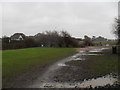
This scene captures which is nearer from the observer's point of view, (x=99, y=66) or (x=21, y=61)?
(x=99, y=66)

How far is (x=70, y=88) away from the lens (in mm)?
7012

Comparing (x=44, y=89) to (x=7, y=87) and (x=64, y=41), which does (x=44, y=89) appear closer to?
(x=7, y=87)

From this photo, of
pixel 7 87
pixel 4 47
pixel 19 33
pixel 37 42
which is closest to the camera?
pixel 7 87

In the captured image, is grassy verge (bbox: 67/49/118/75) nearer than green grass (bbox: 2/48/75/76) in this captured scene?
Yes

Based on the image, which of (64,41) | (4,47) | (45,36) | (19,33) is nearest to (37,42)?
(45,36)

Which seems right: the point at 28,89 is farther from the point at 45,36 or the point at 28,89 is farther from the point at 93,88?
the point at 45,36

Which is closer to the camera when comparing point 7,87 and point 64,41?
point 7,87

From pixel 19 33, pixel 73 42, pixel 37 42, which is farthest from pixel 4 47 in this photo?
pixel 19 33

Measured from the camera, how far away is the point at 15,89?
269 inches

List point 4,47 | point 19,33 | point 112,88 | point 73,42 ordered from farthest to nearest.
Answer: point 19,33, point 73,42, point 4,47, point 112,88

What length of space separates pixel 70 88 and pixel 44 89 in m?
1.14

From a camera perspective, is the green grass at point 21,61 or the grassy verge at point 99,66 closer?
the grassy verge at point 99,66

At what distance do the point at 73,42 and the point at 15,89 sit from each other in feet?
188

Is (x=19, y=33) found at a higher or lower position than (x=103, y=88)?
higher
